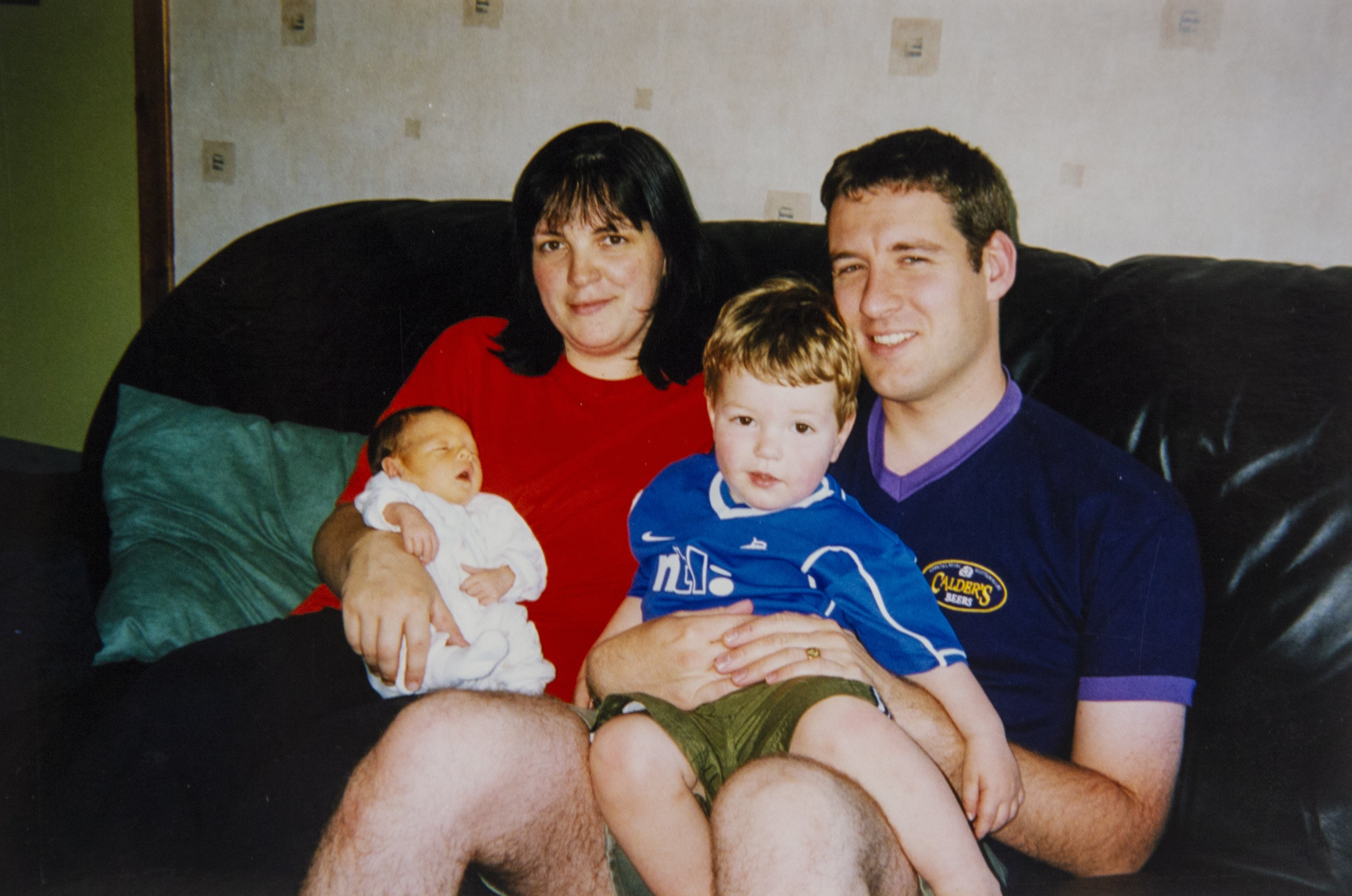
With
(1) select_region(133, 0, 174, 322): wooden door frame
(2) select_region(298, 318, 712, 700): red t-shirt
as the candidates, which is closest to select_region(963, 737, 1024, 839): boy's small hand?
(2) select_region(298, 318, 712, 700): red t-shirt

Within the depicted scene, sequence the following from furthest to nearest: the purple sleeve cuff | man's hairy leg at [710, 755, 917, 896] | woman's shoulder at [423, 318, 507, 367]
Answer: woman's shoulder at [423, 318, 507, 367]
the purple sleeve cuff
man's hairy leg at [710, 755, 917, 896]

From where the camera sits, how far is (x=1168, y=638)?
106 cm

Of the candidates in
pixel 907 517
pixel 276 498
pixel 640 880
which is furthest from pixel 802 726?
pixel 276 498

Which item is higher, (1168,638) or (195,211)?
(195,211)

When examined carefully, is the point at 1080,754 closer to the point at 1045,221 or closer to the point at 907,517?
the point at 907,517

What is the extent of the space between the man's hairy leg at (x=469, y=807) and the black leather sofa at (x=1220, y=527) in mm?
271

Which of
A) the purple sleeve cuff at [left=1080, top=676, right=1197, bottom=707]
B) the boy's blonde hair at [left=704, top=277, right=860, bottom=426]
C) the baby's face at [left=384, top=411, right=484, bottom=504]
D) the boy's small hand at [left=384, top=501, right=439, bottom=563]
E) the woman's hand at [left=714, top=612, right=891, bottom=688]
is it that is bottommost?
the purple sleeve cuff at [left=1080, top=676, right=1197, bottom=707]

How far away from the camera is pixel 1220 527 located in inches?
47.1

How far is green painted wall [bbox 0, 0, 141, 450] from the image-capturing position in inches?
88.4

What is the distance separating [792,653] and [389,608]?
555mm

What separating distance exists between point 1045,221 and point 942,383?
0.68 m

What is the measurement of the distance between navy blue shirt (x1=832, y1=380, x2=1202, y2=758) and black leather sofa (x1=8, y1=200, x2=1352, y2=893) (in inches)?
5.3

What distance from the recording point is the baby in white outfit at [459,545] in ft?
4.09

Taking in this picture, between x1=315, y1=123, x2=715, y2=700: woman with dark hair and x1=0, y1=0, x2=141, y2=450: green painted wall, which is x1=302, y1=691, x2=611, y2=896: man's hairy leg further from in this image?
x1=0, y1=0, x2=141, y2=450: green painted wall
